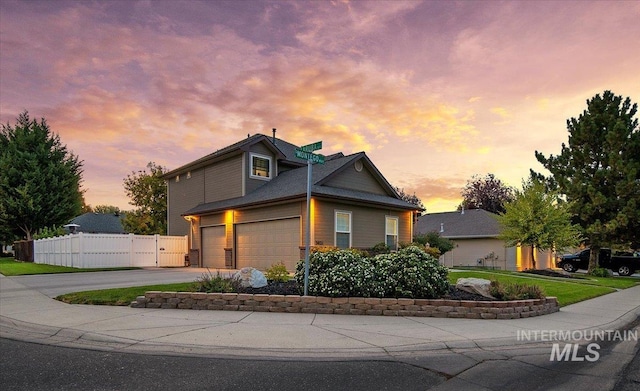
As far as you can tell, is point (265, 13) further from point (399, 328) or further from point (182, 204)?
point (182, 204)

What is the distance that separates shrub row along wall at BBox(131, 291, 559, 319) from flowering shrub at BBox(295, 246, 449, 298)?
13.7 inches

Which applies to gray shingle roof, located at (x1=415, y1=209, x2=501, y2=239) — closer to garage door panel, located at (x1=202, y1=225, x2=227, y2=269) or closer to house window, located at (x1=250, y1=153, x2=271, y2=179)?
house window, located at (x1=250, y1=153, x2=271, y2=179)

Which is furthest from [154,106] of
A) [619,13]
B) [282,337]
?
[619,13]

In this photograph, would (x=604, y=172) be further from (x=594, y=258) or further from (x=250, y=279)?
(x=250, y=279)

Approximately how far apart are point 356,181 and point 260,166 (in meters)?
5.85

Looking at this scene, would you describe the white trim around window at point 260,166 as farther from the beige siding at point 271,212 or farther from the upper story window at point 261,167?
the beige siding at point 271,212

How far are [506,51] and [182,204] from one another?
2178 centimetres

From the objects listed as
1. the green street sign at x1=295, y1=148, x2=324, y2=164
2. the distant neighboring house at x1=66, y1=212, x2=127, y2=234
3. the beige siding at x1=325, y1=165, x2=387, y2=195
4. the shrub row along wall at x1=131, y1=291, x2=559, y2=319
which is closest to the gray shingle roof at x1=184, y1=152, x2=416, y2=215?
the beige siding at x1=325, y1=165, x2=387, y2=195

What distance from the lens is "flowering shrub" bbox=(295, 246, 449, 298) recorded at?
9.38 metres

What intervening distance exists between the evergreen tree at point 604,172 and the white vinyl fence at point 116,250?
25.1m

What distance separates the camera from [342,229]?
1959cm

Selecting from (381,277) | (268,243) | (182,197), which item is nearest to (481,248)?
(268,243)

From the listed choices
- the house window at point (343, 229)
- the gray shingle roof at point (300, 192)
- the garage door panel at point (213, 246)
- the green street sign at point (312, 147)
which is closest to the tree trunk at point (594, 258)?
the gray shingle roof at point (300, 192)

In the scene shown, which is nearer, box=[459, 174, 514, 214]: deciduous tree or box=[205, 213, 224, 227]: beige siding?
box=[205, 213, 224, 227]: beige siding
